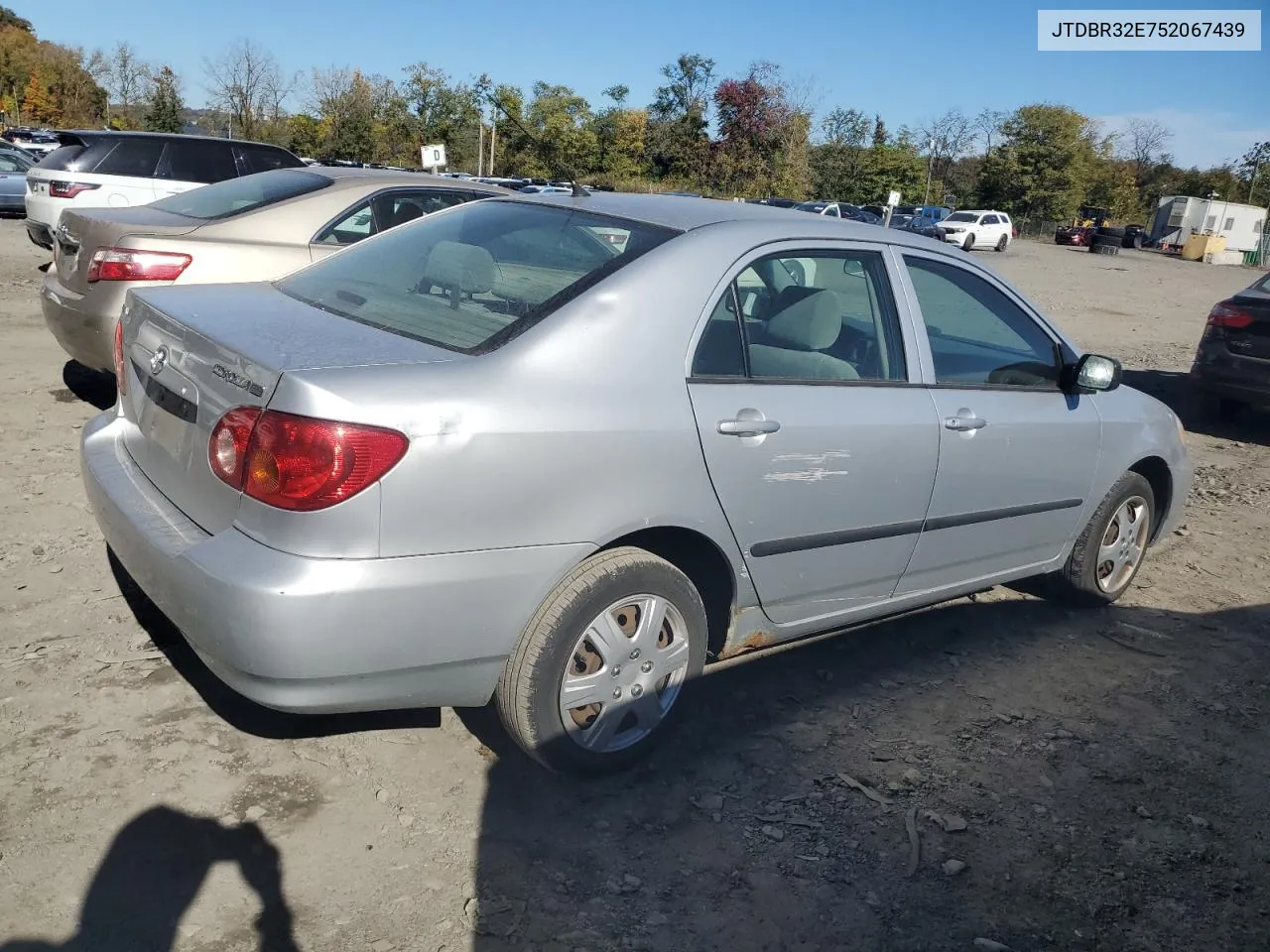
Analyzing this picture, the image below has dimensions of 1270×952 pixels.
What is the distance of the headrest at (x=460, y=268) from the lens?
3320mm

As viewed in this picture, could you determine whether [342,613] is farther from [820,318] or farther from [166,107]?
[166,107]

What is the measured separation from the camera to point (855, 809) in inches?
126

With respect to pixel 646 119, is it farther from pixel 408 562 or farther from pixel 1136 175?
pixel 408 562

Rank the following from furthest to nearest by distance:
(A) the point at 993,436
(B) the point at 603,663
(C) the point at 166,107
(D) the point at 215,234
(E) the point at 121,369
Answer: (C) the point at 166,107 < (D) the point at 215,234 < (A) the point at 993,436 < (E) the point at 121,369 < (B) the point at 603,663

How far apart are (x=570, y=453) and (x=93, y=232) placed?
13.8 feet

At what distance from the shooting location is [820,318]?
3.75m

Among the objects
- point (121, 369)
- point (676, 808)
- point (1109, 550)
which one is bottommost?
point (676, 808)

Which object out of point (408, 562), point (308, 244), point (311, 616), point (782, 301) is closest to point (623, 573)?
point (408, 562)

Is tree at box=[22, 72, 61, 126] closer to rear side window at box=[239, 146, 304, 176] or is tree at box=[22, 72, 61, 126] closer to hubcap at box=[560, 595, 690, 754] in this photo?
rear side window at box=[239, 146, 304, 176]

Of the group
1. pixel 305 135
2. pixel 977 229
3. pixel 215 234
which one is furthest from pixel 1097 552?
pixel 305 135

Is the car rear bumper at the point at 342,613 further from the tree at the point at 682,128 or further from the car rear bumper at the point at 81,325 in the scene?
the tree at the point at 682,128

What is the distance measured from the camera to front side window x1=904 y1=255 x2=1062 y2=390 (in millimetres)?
3949

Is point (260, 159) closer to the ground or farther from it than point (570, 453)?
farther from it

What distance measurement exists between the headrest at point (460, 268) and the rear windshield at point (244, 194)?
10.5 ft
